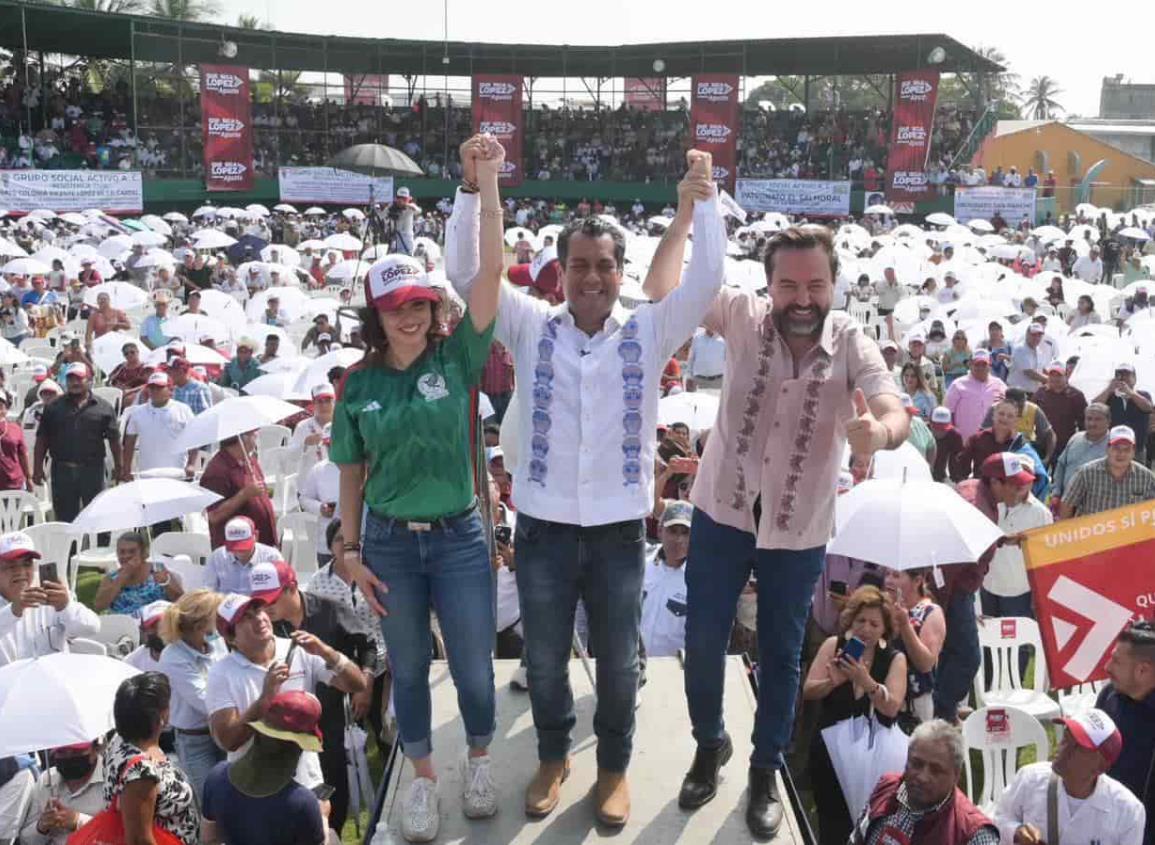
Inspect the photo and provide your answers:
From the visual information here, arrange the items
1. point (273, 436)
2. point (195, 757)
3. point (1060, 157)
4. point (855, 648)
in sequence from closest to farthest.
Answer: point (195, 757) < point (855, 648) < point (273, 436) < point (1060, 157)

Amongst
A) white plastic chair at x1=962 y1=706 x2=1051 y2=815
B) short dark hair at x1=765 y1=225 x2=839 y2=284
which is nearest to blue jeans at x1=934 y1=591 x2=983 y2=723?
white plastic chair at x1=962 y1=706 x2=1051 y2=815

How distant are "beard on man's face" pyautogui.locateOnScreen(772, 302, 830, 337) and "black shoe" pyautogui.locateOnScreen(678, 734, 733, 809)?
1.21m

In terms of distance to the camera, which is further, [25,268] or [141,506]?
[25,268]

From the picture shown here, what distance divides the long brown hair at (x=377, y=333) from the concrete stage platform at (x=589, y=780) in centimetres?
125

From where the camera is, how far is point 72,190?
94.9 ft

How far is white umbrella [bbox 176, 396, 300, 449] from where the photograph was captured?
7.74 meters

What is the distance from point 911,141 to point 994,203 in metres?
3.52

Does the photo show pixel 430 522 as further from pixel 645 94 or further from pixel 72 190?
pixel 645 94

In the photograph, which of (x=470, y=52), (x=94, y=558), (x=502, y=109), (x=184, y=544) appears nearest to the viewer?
(x=184, y=544)

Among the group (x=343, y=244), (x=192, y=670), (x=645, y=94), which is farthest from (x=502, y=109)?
(x=192, y=670)

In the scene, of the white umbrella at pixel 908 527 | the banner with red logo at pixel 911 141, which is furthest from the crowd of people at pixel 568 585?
the banner with red logo at pixel 911 141

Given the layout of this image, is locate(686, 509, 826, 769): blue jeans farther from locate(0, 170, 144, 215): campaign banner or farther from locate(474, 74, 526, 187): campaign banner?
locate(474, 74, 526, 187): campaign banner

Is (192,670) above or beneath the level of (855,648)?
beneath

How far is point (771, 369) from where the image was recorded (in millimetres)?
3346
